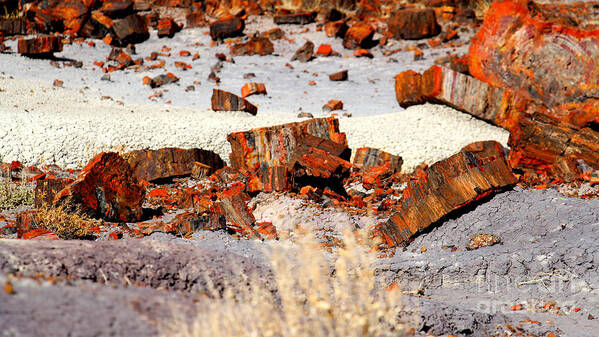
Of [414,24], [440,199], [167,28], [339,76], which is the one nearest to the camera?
[440,199]

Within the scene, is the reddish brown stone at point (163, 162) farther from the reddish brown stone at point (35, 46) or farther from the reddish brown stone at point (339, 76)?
the reddish brown stone at point (35, 46)

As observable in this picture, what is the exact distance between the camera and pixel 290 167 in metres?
6.27

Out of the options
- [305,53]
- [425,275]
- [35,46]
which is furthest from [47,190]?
[305,53]

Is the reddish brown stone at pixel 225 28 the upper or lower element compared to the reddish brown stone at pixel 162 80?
upper

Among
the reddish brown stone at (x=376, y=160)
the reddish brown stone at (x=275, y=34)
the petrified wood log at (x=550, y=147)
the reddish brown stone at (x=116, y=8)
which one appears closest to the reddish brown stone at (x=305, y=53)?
the reddish brown stone at (x=275, y=34)

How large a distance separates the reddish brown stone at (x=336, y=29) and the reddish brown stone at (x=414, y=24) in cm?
149

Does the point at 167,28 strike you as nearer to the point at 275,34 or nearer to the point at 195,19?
the point at 195,19

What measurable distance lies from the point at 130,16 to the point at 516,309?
13.4 m

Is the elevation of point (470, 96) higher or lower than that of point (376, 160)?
higher

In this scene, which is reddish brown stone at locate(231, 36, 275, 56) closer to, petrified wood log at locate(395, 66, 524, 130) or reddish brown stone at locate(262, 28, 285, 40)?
reddish brown stone at locate(262, 28, 285, 40)

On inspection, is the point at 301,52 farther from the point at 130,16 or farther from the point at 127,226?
the point at 127,226

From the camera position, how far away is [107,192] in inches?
205

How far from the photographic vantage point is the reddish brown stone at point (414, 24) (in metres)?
14.1

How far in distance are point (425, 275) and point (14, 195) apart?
458 centimetres
